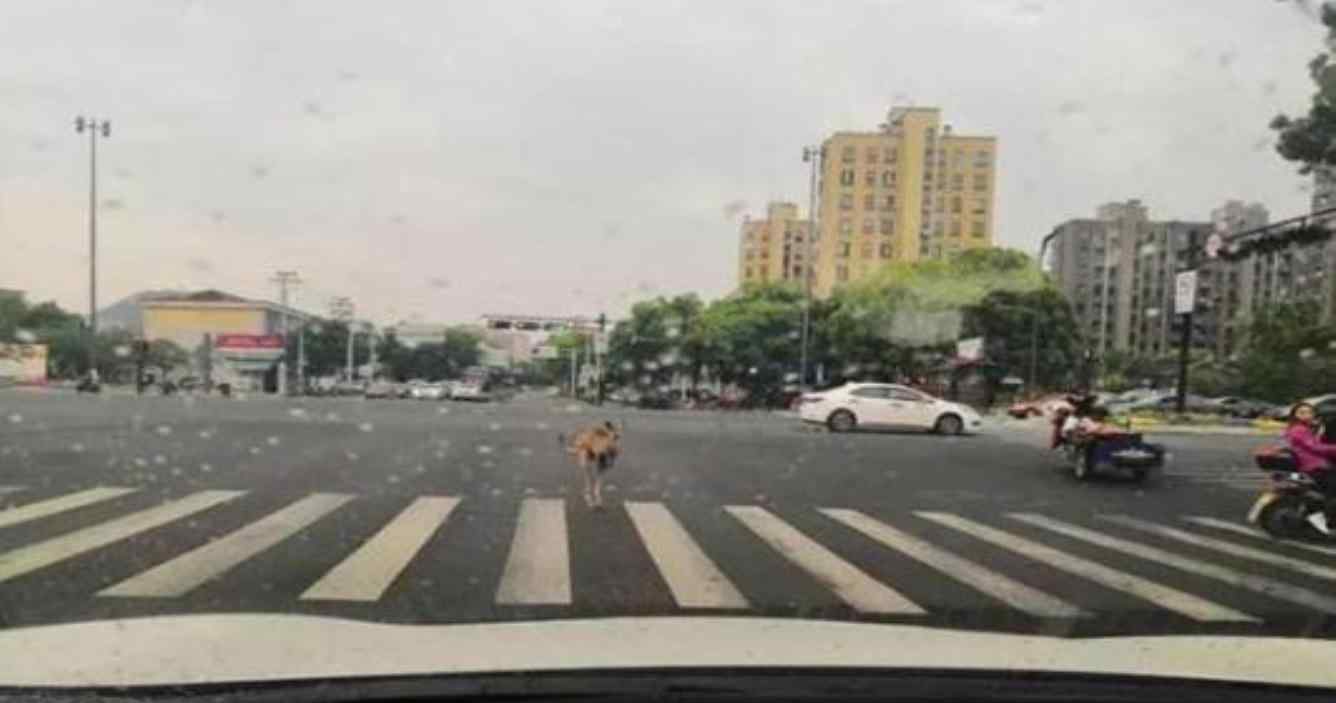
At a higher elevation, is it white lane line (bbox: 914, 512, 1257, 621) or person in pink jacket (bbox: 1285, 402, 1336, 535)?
person in pink jacket (bbox: 1285, 402, 1336, 535)

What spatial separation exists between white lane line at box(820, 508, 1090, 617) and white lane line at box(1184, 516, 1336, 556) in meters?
3.24

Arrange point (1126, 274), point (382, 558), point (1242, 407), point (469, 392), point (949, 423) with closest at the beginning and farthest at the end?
point (382, 558) → point (949, 423) → point (1126, 274) → point (469, 392) → point (1242, 407)

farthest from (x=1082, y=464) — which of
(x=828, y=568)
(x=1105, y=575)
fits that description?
(x=828, y=568)

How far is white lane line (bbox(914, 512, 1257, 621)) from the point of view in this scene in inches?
318

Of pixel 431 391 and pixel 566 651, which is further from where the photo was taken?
pixel 431 391

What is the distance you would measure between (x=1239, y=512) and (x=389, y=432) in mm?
14535

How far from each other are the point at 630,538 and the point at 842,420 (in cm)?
2094

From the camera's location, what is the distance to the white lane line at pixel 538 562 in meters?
7.85

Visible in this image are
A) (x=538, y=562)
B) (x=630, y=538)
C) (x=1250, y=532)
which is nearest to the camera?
(x=538, y=562)

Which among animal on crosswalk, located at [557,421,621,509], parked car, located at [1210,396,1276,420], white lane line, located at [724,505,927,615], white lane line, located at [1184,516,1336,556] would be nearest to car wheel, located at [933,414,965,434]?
parked car, located at [1210,396,1276,420]

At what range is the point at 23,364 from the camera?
53.4m

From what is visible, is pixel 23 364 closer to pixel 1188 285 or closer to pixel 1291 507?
pixel 1188 285

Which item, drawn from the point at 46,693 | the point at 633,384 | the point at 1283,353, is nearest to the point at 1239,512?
the point at 46,693

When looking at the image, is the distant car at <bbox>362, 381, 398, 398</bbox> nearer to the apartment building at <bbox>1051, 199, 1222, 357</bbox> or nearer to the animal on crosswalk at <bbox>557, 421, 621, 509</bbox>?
the apartment building at <bbox>1051, 199, 1222, 357</bbox>
